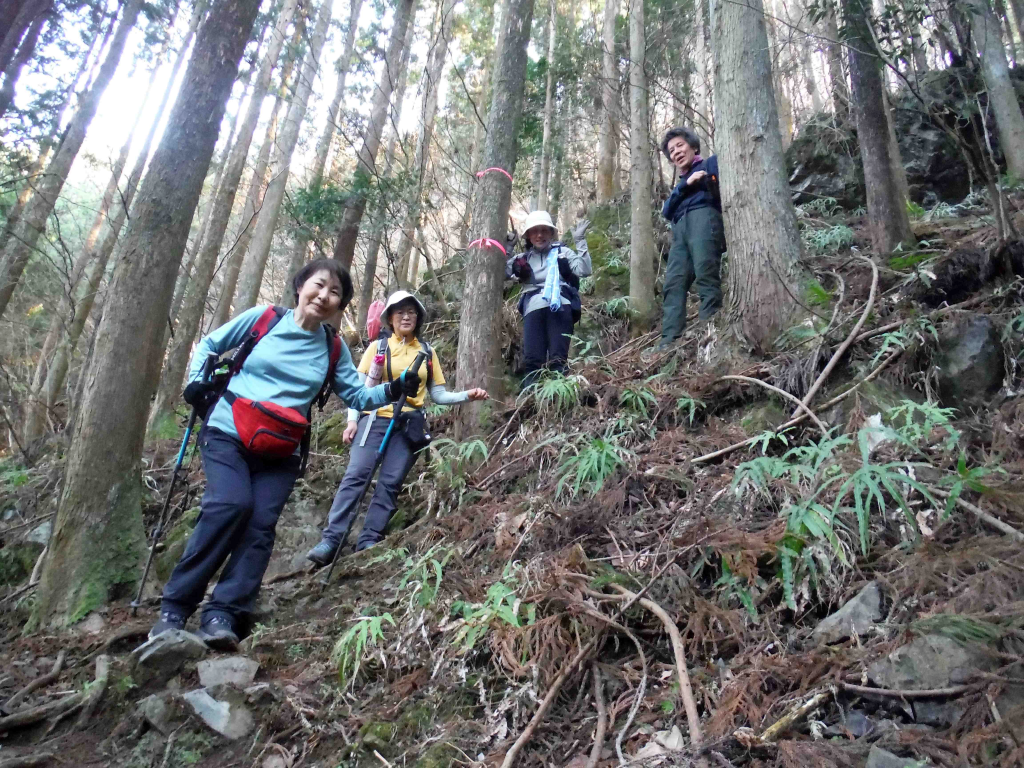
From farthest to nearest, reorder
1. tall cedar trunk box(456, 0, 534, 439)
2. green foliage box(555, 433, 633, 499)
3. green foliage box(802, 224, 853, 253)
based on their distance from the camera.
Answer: green foliage box(802, 224, 853, 253), tall cedar trunk box(456, 0, 534, 439), green foliage box(555, 433, 633, 499)

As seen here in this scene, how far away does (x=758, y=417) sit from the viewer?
376 cm

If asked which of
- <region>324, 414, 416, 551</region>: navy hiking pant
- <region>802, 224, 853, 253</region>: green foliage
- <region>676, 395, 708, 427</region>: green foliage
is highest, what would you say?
<region>802, 224, 853, 253</region>: green foliage

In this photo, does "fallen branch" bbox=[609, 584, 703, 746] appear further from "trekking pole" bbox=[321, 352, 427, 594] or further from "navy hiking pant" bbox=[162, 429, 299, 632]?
"trekking pole" bbox=[321, 352, 427, 594]

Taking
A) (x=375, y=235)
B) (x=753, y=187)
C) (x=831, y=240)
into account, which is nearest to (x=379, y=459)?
(x=753, y=187)

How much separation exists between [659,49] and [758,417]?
32.9ft

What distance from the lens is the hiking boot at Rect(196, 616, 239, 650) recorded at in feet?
9.76

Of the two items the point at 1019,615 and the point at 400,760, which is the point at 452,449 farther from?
the point at 1019,615

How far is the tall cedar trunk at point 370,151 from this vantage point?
9898 mm

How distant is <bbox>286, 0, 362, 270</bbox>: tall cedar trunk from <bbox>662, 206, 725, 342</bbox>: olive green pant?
7.13 m

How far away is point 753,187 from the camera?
15.3ft

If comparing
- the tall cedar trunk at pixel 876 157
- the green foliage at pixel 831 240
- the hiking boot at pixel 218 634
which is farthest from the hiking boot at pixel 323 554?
the green foliage at pixel 831 240

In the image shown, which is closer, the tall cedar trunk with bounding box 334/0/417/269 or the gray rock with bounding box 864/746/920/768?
the gray rock with bounding box 864/746/920/768

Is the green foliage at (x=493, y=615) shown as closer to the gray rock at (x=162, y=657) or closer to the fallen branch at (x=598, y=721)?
the fallen branch at (x=598, y=721)

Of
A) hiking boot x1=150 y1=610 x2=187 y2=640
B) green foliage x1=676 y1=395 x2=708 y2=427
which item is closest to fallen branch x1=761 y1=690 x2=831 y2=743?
green foliage x1=676 y1=395 x2=708 y2=427
